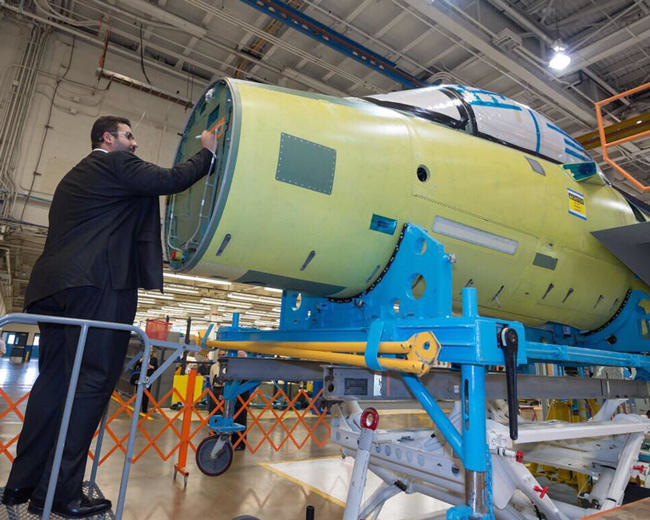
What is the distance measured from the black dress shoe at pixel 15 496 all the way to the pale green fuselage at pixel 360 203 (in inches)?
59.9

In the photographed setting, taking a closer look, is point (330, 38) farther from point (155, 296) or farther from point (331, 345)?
point (155, 296)

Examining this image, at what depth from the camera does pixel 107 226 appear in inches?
103

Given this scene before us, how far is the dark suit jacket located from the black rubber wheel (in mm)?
3686

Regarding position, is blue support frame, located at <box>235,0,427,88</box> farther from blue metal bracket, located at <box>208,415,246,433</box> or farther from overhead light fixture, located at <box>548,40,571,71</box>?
blue metal bracket, located at <box>208,415,246,433</box>

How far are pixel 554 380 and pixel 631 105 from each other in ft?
32.7

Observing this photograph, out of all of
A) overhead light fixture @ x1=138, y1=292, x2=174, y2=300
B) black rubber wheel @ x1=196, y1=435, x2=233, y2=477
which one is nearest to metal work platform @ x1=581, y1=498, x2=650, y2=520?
black rubber wheel @ x1=196, y1=435, x2=233, y2=477

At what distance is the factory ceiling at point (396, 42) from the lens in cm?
809

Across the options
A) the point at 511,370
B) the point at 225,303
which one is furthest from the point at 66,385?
the point at 225,303

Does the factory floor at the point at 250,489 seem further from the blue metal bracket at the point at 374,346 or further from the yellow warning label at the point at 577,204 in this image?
the yellow warning label at the point at 577,204

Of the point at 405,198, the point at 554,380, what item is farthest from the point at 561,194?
the point at 405,198

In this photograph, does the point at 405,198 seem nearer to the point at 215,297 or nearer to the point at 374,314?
the point at 374,314

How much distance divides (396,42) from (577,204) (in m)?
6.62

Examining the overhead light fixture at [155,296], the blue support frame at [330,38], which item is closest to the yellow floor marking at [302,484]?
the blue support frame at [330,38]

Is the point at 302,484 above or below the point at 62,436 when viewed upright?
below
